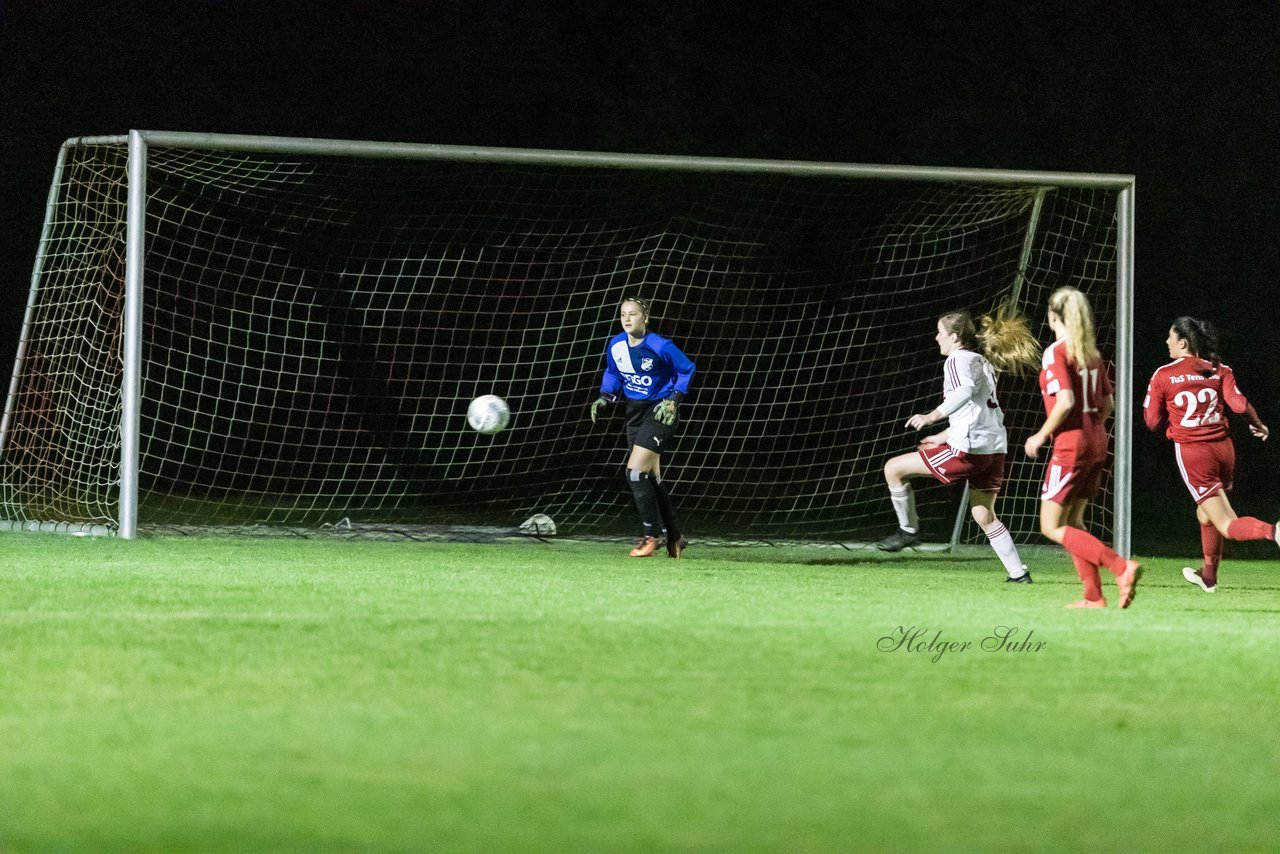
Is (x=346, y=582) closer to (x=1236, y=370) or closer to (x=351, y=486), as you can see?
(x=351, y=486)

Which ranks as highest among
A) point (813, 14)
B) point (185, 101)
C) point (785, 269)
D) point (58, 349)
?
point (813, 14)

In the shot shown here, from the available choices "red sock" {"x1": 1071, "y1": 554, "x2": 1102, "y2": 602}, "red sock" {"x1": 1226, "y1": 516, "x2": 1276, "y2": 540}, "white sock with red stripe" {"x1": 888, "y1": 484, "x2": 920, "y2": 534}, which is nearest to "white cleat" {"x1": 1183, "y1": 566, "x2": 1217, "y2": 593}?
"red sock" {"x1": 1226, "y1": 516, "x2": 1276, "y2": 540}

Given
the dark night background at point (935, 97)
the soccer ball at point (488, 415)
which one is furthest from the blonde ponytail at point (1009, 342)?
the dark night background at point (935, 97)

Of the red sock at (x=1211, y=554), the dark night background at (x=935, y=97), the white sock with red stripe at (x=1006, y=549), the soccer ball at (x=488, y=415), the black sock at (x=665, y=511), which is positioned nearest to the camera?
the red sock at (x=1211, y=554)

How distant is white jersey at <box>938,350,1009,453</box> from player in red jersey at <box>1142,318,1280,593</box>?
0.77 meters

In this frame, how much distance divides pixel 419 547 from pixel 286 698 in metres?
5.37

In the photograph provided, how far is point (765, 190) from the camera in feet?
50.0

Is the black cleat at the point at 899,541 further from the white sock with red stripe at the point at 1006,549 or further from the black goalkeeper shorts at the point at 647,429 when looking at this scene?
the black goalkeeper shorts at the point at 647,429

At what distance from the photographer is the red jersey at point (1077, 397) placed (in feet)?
22.8

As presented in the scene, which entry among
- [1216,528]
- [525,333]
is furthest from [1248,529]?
[525,333]

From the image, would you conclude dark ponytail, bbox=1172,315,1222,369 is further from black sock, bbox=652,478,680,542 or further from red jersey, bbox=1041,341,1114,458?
black sock, bbox=652,478,680,542

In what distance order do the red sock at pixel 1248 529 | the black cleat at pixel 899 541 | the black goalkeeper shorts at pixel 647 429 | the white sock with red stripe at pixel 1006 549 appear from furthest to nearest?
the black goalkeeper shorts at pixel 647 429 → the black cleat at pixel 899 541 → the white sock with red stripe at pixel 1006 549 → the red sock at pixel 1248 529

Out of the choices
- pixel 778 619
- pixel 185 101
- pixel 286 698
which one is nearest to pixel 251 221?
pixel 185 101

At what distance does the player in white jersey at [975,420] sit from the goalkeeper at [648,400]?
4.54 feet
